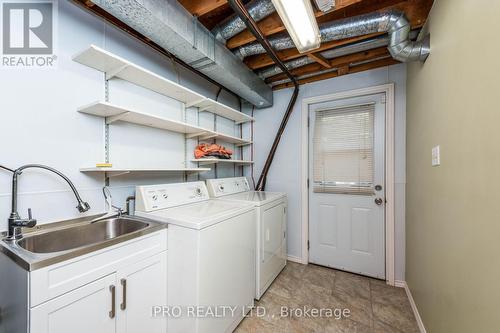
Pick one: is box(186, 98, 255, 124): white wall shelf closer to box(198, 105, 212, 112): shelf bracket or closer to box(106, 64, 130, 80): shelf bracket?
box(198, 105, 212, 112): shelf bracket

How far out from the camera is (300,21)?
1430 millimetres

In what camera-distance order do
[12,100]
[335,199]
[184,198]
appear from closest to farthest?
[12,100], [184,198], [335,199]

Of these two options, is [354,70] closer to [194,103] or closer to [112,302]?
[194,103]

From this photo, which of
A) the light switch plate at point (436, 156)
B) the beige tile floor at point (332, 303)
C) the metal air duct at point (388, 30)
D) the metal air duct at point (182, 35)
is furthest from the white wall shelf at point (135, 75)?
the beige tile floor at point (332, 303)

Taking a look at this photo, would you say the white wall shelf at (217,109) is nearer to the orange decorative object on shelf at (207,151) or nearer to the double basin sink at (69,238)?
the orange decorative object on shelf at (207,151)

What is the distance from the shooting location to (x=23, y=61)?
129cm

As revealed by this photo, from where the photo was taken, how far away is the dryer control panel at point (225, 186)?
2.35 meters

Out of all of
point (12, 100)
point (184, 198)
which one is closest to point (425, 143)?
point (184, 198)

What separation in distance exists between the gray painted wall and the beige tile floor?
0.36 metres

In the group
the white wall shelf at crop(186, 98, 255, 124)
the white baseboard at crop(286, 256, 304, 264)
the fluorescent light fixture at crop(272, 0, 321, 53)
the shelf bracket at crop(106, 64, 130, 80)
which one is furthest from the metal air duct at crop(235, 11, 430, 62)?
the white baseboard at crop(286, 256, 304, 264)

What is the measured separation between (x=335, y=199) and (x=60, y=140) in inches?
108

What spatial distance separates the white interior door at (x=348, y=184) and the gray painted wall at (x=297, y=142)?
0.15m

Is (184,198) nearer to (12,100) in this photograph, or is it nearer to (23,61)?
(12,100)

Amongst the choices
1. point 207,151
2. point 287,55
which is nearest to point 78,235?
point 207,151
